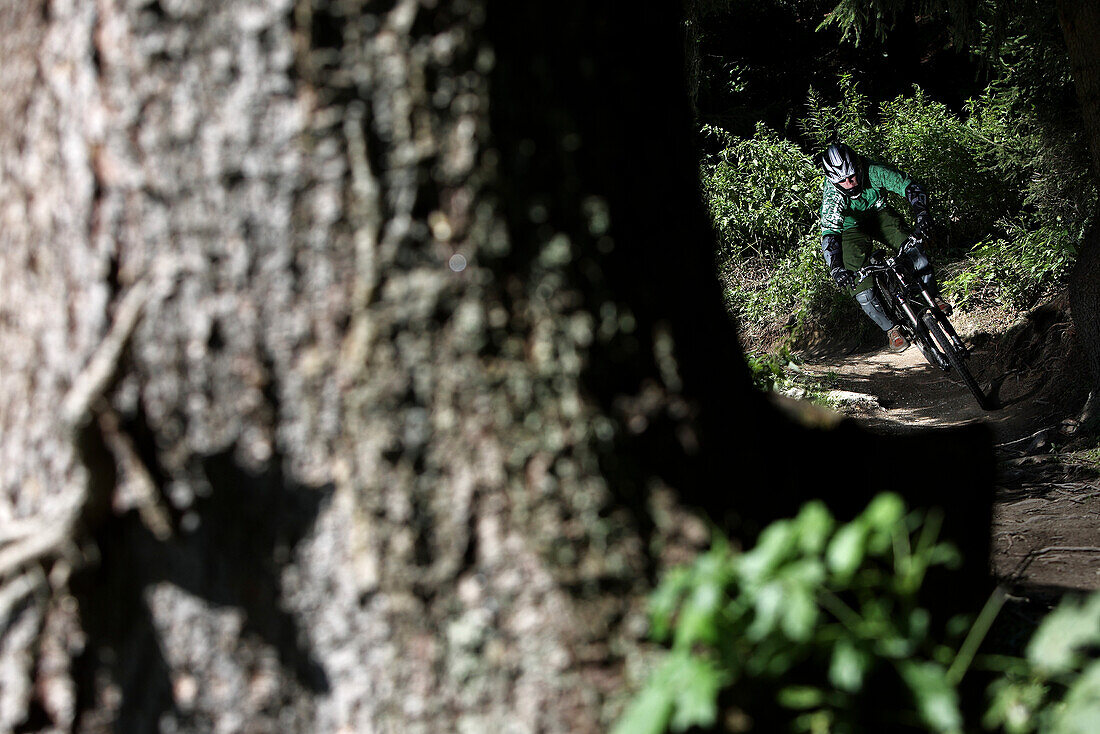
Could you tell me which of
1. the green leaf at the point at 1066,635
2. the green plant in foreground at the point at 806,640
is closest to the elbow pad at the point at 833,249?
the green plant in foreground at the point at 806,640

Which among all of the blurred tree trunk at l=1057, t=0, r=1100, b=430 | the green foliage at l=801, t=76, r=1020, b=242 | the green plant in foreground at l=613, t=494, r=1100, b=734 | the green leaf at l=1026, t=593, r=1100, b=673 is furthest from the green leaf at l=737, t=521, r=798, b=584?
the green foliage at l=801, t=76, r=1020, b=242

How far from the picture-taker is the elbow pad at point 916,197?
7465 mm

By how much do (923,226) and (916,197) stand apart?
270mm

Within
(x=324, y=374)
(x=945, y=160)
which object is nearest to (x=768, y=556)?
(x=324, y=374)

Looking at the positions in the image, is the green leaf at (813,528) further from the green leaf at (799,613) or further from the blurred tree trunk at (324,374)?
the blurred tree trunk at (324,374)

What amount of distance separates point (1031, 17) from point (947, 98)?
36.7 ft

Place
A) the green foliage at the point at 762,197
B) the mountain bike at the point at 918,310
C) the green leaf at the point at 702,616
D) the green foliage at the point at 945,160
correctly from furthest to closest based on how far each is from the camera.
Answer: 1. the green foliage at the point at 762,197
2. the green foliage at the point at 945,160
3. the mountain bike at the point at 918,310
4. the green leaf at the point at 702,616

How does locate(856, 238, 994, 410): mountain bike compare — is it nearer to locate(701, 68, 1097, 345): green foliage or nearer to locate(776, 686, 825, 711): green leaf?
locate(701, 68, 1097, 345): green foliage

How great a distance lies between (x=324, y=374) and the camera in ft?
3.99

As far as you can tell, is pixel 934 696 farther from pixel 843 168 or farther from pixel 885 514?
pixel 843 168

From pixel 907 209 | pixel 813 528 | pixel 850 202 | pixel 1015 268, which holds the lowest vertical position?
pixel 813 528

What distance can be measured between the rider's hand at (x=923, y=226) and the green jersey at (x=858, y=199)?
461 mm

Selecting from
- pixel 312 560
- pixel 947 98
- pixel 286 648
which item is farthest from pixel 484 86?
pixel 947 98

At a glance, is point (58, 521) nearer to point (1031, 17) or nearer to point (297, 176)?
point (297, 176)
